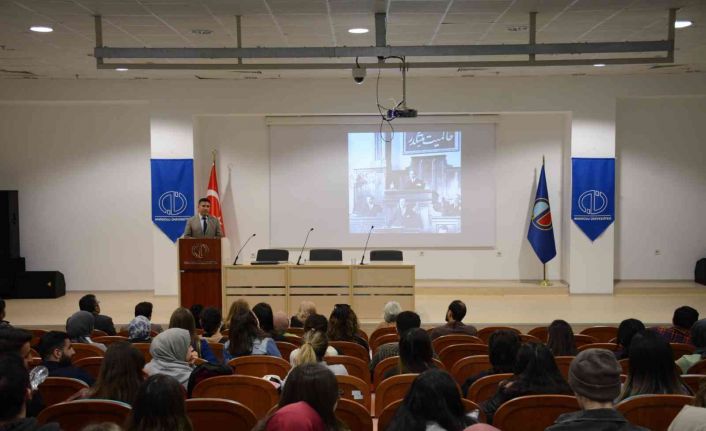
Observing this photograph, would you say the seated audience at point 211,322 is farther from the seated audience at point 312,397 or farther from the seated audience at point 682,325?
the seated audience at point 682,325

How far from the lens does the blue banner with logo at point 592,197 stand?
41.0 ft

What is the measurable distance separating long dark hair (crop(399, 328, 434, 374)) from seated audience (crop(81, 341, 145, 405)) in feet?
5.06

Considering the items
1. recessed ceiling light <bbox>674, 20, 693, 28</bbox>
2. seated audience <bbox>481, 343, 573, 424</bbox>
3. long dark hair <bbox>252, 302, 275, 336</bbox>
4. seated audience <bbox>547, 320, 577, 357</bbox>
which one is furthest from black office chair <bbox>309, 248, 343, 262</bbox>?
seated audience <bbox>481, 343, 573, 424</bbox>

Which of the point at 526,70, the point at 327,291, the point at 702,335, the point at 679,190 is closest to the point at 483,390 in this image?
the point at 702,335

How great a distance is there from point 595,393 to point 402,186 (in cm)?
1077

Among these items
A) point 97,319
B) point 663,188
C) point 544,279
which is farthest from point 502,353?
point 663,188

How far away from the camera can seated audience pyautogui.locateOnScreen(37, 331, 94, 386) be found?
452 cm

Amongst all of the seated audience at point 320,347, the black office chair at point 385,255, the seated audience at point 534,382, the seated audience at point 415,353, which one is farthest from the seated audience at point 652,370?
the black office chair at point 385,255

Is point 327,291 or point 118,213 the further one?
point 118,213

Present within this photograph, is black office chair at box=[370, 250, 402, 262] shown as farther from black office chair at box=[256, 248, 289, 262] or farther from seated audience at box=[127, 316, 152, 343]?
seated audience at box=[127, 316, 152, 343]

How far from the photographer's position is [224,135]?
1327 cm

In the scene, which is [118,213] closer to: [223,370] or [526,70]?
[526,70]

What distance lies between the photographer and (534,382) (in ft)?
12.8

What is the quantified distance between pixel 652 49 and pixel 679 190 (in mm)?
6651
